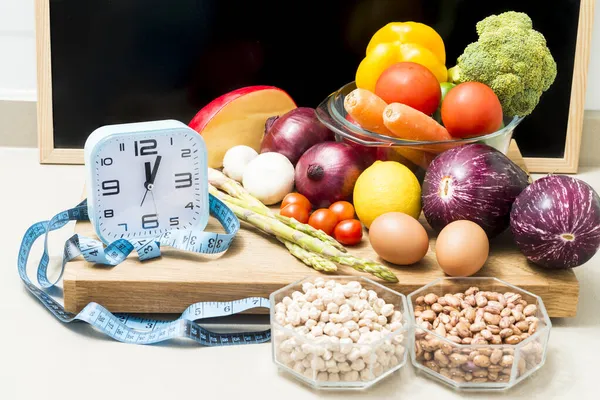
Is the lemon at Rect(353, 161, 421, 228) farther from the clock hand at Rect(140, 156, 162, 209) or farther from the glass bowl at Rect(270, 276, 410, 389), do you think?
the clock hand at Rect(140, 156, 162, 209)

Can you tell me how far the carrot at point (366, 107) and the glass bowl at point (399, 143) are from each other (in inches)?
1.2

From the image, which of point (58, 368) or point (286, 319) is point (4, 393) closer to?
point (58, 368)

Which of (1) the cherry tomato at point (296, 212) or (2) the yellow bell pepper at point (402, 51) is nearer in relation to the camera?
(1) the cherry tomato at point (296, 212)

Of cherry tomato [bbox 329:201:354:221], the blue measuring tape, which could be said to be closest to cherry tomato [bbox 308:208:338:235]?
cherry tomato [bbox 329:201:354:221]

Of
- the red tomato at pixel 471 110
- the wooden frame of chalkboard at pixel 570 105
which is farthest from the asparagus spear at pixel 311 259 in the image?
the wooden frame of chalkboard at pixel 570 105

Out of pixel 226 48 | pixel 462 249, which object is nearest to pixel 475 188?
pixel 462 249

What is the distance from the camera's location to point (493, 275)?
4.71ft

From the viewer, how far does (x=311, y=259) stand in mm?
1451

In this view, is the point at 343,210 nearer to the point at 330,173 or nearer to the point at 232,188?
the point at 330,173

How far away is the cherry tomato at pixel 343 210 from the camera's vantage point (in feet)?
5.21

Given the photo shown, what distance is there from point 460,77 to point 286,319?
0.66 metres

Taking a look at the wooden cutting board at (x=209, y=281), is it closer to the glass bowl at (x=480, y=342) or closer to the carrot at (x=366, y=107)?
the glass bowl at (x=480, y=342)

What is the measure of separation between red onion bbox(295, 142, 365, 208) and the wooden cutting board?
0.74 feet

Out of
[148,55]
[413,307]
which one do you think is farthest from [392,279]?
[148,55]
